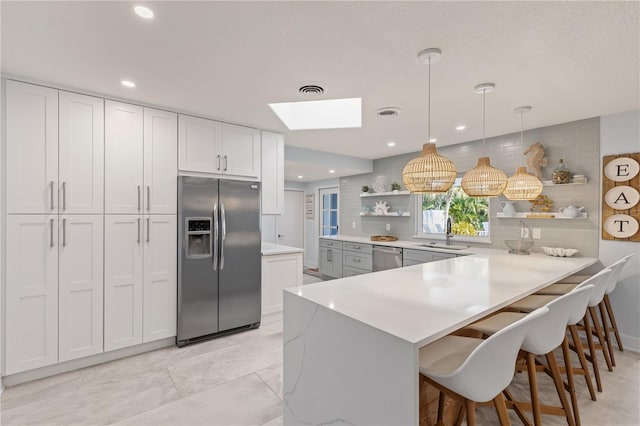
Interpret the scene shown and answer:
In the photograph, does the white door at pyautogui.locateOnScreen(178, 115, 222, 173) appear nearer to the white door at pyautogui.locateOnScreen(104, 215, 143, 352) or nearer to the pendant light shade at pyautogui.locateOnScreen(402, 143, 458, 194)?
the white door at pyautogui.locateOnScreen(104, 215, 143, 352)

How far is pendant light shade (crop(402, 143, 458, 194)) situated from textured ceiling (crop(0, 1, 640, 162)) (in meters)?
0.66

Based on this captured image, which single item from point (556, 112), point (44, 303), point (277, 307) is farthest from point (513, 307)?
point (44, 303)

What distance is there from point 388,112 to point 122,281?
9.77 feet

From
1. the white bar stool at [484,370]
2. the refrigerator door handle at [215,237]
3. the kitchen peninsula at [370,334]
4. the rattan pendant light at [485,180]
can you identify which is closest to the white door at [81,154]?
the refrigerator door handle at [215,237]

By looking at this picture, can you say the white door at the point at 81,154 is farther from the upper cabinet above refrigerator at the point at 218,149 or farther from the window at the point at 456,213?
the window at the point at 456,213

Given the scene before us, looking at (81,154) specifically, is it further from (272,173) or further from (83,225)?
(272,173)

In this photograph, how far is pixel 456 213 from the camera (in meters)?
4.60

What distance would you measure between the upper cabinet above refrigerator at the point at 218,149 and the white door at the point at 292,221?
11.2ft

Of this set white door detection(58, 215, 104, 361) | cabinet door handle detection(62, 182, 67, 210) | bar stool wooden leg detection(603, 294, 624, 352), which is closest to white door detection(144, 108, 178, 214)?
white door detection(58, 215, 104, 361)

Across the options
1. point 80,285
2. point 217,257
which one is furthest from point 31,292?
point 217,257

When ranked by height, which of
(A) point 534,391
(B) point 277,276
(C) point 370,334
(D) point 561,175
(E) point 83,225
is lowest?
(A) point 534,391

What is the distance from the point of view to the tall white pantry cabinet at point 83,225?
2289 millimetres

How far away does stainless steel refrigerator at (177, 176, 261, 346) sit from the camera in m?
3.00

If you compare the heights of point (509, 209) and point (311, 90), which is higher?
point (311, 90)
